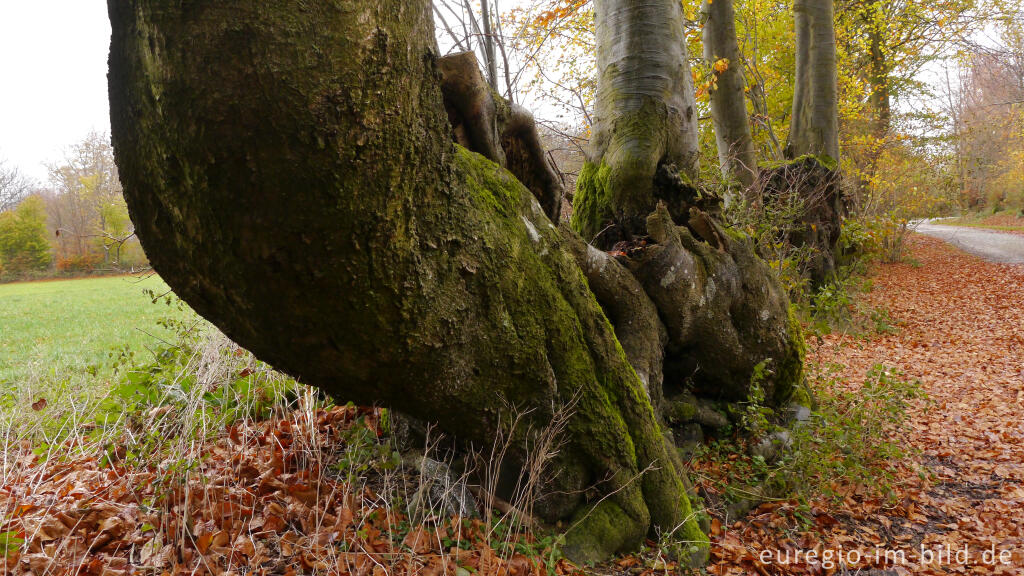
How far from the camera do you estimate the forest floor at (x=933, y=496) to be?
3193mm

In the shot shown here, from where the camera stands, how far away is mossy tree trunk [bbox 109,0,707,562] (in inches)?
59.8

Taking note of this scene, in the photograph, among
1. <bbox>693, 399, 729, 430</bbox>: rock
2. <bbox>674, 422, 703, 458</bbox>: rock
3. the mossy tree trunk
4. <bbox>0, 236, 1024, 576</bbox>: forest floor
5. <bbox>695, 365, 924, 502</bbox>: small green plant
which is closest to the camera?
the mossy tree trunk

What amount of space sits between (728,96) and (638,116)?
4987 mm

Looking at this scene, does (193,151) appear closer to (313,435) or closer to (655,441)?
(313,435)

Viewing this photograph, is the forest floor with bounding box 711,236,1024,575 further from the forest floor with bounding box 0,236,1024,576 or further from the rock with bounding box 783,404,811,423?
the rock with bounding box 783,404,811,423

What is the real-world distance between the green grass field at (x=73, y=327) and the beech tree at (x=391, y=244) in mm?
2754

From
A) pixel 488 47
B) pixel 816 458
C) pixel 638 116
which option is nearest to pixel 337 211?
pixel 638 116

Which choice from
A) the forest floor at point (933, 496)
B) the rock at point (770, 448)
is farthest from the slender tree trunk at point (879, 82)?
the rock at point (770, 448)

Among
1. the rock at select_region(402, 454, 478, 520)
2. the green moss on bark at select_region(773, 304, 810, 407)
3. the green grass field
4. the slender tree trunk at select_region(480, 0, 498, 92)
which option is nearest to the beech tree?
the rock at select_region(402, 454, 478, 520)

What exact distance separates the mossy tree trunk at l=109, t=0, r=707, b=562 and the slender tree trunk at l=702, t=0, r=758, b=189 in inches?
272

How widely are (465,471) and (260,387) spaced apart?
2.15 metres

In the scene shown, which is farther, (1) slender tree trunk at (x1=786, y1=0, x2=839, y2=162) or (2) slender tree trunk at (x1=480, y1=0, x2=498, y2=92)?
(1) slender tree trunk at (x1=786, y1=0, x2=839, y2=162)

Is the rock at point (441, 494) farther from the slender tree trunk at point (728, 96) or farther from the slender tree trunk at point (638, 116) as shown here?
the slender tree trunk at point (728, 96)

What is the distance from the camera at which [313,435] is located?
325cm
